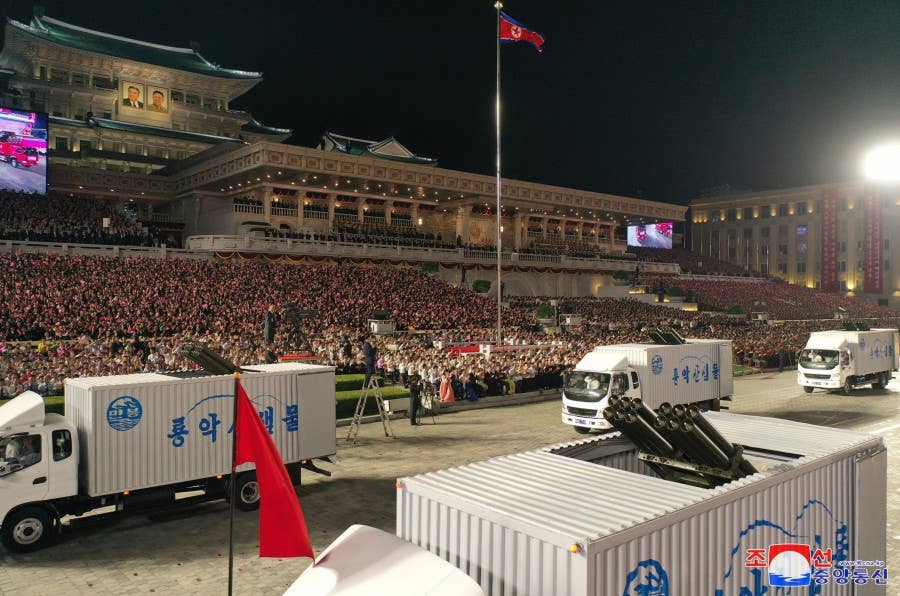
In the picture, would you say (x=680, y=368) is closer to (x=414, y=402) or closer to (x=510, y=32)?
(x=414, y=402)

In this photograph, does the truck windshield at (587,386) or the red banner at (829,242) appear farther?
the red banner at (829,242)

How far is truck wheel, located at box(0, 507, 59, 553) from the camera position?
10055 mm

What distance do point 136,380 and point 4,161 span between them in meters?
44.3

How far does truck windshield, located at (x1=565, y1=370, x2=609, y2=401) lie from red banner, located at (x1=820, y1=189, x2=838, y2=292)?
293 feet

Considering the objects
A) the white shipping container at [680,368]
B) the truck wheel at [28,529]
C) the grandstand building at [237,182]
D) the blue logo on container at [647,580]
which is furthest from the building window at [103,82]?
the blue logo on container at [647,580]

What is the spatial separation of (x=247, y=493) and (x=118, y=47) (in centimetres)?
6907

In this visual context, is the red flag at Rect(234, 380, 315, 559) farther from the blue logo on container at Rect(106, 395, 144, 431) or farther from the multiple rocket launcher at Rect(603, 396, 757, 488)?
the blue logo on container at Rect(106, 395, 144, 431)

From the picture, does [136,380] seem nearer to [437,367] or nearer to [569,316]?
[437,367]

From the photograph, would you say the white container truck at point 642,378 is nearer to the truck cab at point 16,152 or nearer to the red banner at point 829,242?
the truck cab at point 16,152

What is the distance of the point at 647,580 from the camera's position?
470cm

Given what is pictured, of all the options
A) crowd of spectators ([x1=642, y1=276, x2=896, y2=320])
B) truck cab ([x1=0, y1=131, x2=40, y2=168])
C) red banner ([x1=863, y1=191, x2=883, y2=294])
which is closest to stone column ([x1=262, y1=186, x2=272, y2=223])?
truck cab ([x1=0, y1=131, x2=40, y2=168])

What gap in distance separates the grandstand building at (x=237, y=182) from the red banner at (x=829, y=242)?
3154 cm

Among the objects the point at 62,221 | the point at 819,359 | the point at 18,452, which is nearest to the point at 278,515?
the point at 18,452

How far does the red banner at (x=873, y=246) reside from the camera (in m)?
89.2
